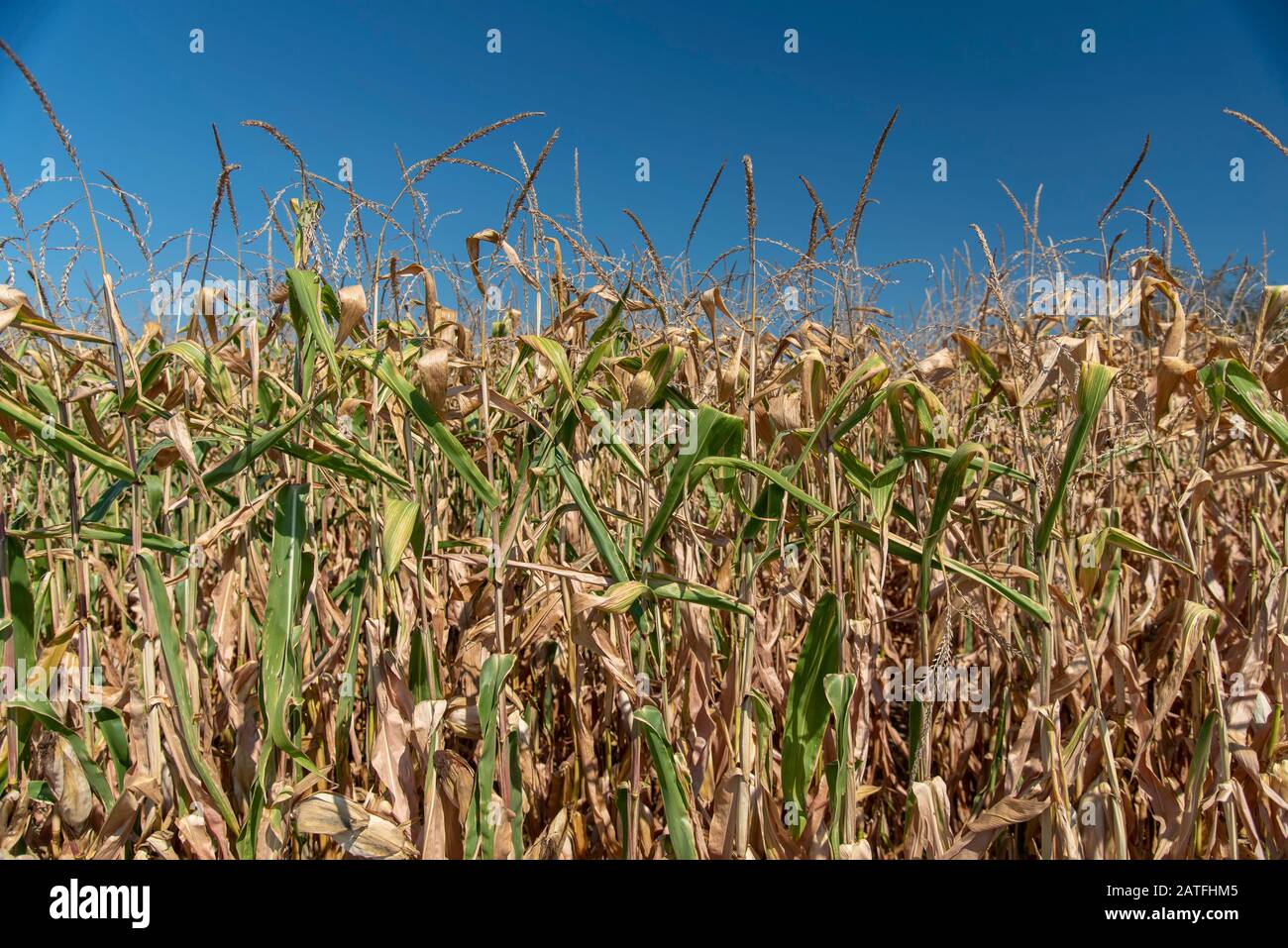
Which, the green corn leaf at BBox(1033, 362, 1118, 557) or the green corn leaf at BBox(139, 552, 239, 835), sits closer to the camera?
the green corn leaf at BBox(1033, 362, 1118, 557)

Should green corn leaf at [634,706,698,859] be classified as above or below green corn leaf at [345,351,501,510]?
below

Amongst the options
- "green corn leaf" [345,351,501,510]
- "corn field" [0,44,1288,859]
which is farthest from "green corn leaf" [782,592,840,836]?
"green corn leaf" [345,351,501,510]

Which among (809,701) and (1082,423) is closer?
(1082,423)

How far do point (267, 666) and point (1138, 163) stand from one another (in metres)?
1.97

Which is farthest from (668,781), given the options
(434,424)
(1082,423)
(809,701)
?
(1082,423)

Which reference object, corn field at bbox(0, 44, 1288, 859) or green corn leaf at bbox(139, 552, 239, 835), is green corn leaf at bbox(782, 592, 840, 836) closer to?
corn field at bbox(0, 44, 1288, 859)

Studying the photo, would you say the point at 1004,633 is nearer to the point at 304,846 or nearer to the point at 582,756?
the point at 582,756

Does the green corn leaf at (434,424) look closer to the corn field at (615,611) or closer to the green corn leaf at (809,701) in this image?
the corn field at (615,611)

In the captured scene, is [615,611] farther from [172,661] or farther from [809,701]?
[172,661]

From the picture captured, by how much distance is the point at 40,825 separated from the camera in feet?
5.65

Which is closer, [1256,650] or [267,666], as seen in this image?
[267,666]
